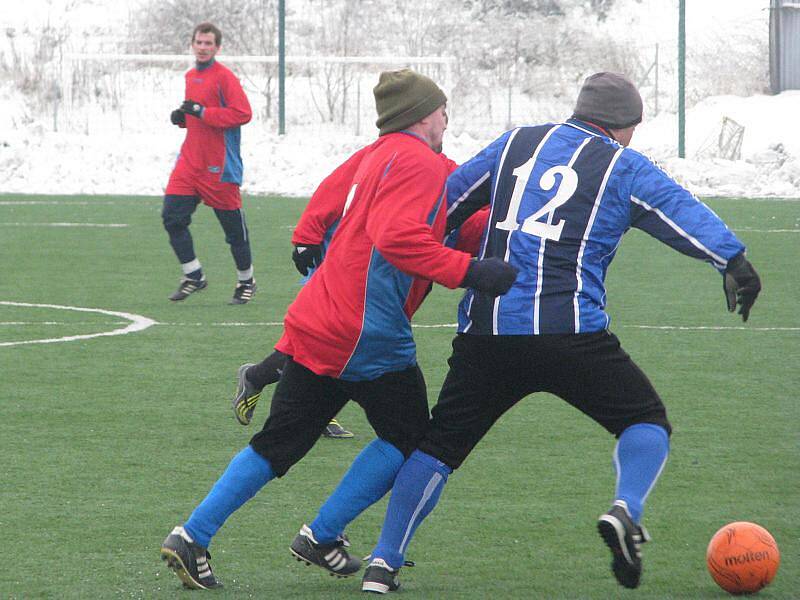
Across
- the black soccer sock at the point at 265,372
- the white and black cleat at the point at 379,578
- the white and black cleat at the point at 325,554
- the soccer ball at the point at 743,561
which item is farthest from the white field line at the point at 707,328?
the white and black cleat at the point at 379,578

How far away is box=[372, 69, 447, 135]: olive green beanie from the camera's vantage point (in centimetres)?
490

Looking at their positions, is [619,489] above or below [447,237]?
below

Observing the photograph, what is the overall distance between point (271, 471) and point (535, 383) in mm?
854

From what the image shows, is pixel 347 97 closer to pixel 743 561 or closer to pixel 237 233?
pixel 237 233

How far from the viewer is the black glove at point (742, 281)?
4.57m

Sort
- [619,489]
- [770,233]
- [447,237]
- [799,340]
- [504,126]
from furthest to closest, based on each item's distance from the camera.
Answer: [504,126] → [770,233] → [799,340] → [447,237] → [619,489]

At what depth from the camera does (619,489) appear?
15.3 ft

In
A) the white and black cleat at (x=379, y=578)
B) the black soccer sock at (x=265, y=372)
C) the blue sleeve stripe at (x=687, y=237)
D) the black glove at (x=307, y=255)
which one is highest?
the blue sleeve stripe at (x=687, y=237)

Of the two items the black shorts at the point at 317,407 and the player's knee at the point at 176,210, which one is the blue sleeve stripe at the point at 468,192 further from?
the player's knee at the point at 176,210

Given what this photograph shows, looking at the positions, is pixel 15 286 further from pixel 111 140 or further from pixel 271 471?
pixel 111 140

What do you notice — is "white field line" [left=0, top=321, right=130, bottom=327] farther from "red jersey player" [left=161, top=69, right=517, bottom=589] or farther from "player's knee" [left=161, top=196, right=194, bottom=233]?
"red jersey player" [left=161, top=69, right=517, bottom=589]

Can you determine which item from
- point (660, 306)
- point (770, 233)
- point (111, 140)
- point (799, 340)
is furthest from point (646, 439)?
point (111, 140)

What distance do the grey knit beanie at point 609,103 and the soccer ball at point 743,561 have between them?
1301 millimetres

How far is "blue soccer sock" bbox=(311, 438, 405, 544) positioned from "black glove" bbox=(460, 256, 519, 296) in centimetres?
71
